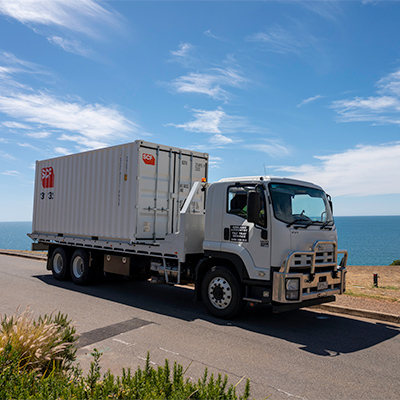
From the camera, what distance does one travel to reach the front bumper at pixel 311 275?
22.3 ft

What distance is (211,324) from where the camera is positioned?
289 inches

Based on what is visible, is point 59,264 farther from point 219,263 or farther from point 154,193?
point 219,263

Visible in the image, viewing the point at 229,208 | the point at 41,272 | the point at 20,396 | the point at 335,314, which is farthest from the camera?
the point at 41,272

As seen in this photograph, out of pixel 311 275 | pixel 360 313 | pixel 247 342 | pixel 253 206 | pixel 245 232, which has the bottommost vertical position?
pixel 247 342

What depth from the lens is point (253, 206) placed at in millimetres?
7098

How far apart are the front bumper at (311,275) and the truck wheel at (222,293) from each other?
0.79 m

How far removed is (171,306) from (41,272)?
7259 millimetres

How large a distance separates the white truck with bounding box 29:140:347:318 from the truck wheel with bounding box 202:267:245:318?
0.07 feet

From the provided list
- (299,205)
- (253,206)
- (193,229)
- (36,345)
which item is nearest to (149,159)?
(193,229)

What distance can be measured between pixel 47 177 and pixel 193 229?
6883mm

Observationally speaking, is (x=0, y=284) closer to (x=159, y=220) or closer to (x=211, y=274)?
(x=159, y=220)

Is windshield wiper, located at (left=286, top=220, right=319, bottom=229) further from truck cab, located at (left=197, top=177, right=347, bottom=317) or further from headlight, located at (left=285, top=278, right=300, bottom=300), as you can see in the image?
headlight, located at (left=285, top=278, right=300, bottom=300)

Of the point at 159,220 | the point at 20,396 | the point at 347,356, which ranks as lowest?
the point at 347,356

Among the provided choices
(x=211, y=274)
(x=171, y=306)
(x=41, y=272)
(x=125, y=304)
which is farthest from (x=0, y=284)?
(x=211, y=274)
